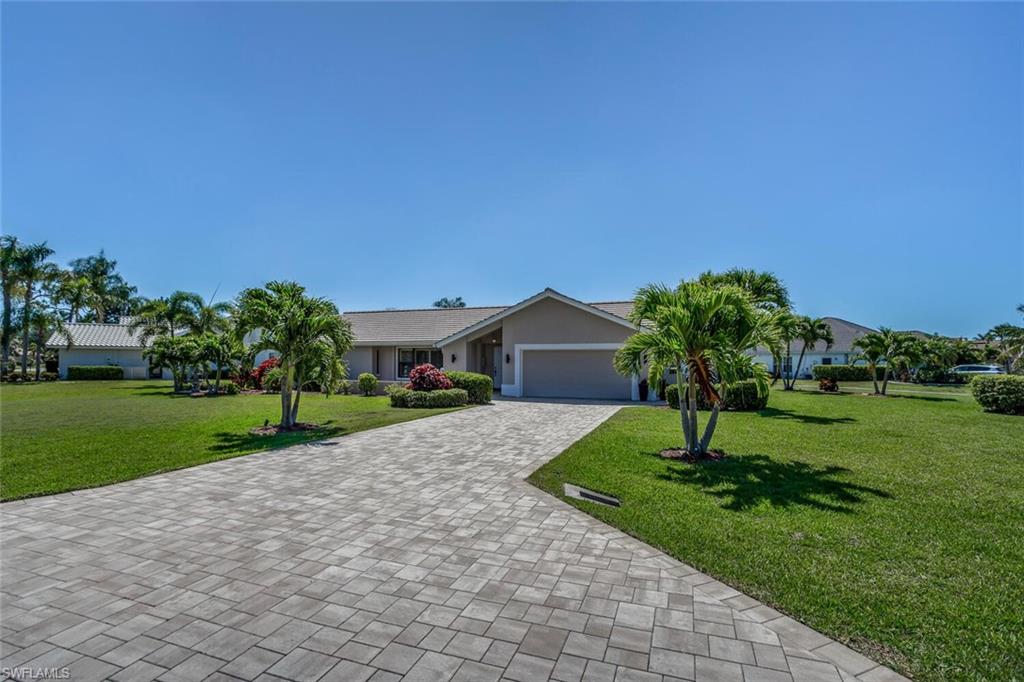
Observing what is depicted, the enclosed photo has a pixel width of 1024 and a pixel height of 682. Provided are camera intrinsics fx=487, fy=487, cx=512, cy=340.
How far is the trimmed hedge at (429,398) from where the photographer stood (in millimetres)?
19141

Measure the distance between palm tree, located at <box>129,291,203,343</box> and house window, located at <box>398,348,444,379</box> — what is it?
14984 mm

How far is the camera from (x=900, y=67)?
10258 mm

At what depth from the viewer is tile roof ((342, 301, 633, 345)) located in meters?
28.1

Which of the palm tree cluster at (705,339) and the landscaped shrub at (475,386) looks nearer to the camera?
A: the palm tree cluster at (705,339)

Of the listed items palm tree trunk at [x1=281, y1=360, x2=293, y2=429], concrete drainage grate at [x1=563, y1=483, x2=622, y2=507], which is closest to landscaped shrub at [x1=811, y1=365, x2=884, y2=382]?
concrete drainage grate at [x1=563, y1=483, x2=622, y2=507]

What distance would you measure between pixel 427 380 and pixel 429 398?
1.13 metres

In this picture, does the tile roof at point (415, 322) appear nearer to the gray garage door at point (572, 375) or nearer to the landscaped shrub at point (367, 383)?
the landscaped shrub at point (367, 383)

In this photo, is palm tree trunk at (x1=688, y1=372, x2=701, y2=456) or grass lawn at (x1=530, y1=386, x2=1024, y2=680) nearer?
grass lawn at (x1=530, y1=386, x2=1024, y2=680)

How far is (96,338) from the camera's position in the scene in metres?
42.5

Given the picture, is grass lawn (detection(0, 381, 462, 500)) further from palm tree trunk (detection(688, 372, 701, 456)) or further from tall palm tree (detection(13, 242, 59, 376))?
tall palm tree (detection(13, 242, 59, 376))

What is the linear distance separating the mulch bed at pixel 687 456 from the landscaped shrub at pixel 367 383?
61.6ft

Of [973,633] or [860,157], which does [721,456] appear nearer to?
[973,633]

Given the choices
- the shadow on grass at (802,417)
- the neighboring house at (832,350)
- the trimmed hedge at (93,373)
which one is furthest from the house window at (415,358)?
the neighboring house at (832,350)

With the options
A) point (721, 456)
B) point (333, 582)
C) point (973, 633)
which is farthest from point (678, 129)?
point (333, 582)
